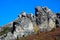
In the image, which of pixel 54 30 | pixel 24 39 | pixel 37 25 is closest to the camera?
pixel 24 39

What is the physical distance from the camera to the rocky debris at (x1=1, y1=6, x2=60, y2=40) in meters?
57.2

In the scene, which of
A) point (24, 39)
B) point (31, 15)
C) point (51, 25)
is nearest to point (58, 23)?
point (51, 25)

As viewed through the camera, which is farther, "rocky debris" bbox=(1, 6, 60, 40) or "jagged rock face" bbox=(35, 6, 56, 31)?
"jagged rock face" bbox=(35, 6, 56, 31)

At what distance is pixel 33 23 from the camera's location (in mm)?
59719

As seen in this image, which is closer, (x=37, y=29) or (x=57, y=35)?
(x=57, y=35)

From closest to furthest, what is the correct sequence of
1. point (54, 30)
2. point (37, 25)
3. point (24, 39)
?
point (24, 39) < point (54, 30) < point (37, 25)

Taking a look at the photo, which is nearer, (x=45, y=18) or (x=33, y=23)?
(x=33, y=23)

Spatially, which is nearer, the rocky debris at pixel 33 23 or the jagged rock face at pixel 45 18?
the rocky debris at pixel 33 23

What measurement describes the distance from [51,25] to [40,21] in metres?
2.59

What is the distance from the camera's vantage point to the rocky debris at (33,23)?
188 feet

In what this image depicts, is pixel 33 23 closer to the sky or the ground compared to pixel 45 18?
closer to the ground

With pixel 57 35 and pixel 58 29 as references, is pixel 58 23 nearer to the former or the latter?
pixel 58 29

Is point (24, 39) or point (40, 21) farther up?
point (40, 21)

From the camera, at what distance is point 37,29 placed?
195 ft
